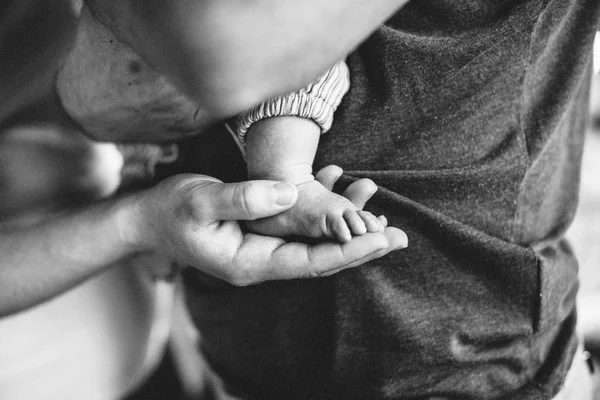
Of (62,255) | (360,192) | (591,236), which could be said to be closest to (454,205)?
(360,192)

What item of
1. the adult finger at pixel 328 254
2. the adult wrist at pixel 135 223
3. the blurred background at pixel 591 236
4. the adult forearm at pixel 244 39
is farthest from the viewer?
the blurred background at pixel 591 236

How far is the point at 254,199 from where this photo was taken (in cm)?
46

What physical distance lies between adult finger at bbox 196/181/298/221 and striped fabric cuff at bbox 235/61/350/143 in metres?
0.09

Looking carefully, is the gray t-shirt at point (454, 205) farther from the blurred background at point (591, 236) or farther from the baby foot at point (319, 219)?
the blurred background at point (591, 236)

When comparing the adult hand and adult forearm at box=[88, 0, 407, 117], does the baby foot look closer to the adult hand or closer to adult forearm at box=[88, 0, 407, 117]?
the adult hand

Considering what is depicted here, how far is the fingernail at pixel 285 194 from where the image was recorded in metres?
0.46

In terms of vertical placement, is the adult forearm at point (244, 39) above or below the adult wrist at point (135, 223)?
above

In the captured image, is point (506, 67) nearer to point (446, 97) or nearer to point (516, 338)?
point (446, 97)

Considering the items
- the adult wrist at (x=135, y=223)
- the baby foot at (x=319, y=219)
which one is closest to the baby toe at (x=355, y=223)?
the baby foot at (x=319, y=219)

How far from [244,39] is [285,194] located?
0.18m

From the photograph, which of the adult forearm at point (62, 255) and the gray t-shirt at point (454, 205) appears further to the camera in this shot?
the adult forearm at point (62, 255)

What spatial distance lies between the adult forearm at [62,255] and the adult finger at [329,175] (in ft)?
0.89

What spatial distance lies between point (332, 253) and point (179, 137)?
11.9 inches

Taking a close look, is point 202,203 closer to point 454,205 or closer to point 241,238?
point 241,238
